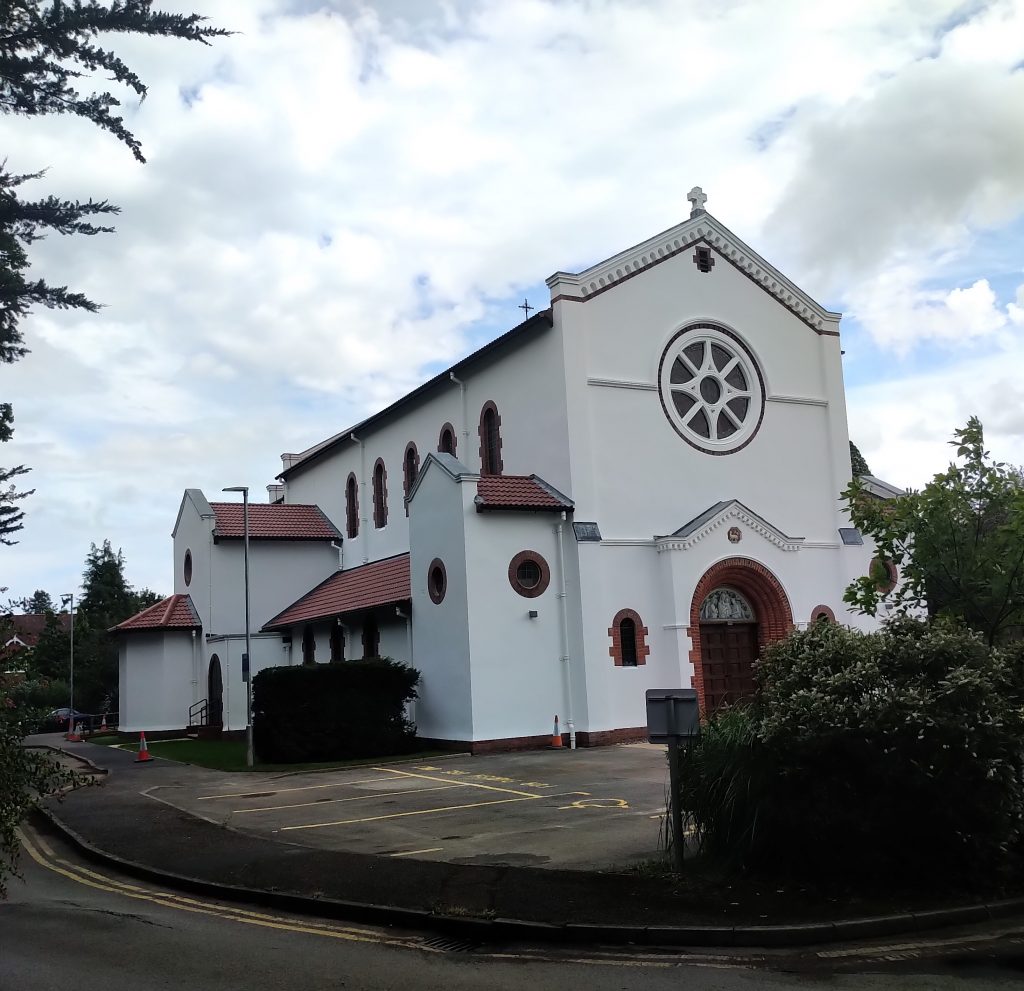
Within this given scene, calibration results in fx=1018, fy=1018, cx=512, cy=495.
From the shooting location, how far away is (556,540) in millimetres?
23594

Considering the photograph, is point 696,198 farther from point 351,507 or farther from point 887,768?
point 887,768

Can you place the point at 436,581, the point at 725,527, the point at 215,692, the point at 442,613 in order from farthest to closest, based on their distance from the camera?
1. the point at 215,692
2. the point at 725,527
3. the point at 436,581
4. the point at 442,613

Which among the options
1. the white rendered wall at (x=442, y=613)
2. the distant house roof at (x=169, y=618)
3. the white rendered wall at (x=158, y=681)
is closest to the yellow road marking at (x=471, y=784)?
the white rendered wall at (x=442, y=613)

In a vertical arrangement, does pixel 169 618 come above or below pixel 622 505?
below

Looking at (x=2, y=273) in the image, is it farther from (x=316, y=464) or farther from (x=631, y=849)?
(x=316, y=464)

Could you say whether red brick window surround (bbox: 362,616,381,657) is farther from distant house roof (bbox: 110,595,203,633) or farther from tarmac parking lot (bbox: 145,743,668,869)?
distant house roof (bbox: 110,595,203,633)

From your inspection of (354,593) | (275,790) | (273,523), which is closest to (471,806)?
(275,790)

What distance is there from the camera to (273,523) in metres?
36.2

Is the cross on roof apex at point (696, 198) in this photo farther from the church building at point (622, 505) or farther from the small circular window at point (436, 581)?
the small circular window at point (436, 581)

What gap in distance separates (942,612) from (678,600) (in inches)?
467

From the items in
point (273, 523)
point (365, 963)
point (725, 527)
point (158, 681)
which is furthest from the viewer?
point (273, 523)

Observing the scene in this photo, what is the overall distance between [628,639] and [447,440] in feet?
28.6

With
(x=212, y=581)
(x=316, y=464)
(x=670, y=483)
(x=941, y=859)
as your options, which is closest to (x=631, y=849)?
(x=941, y=859)

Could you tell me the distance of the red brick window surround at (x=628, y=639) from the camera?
76.4ft
